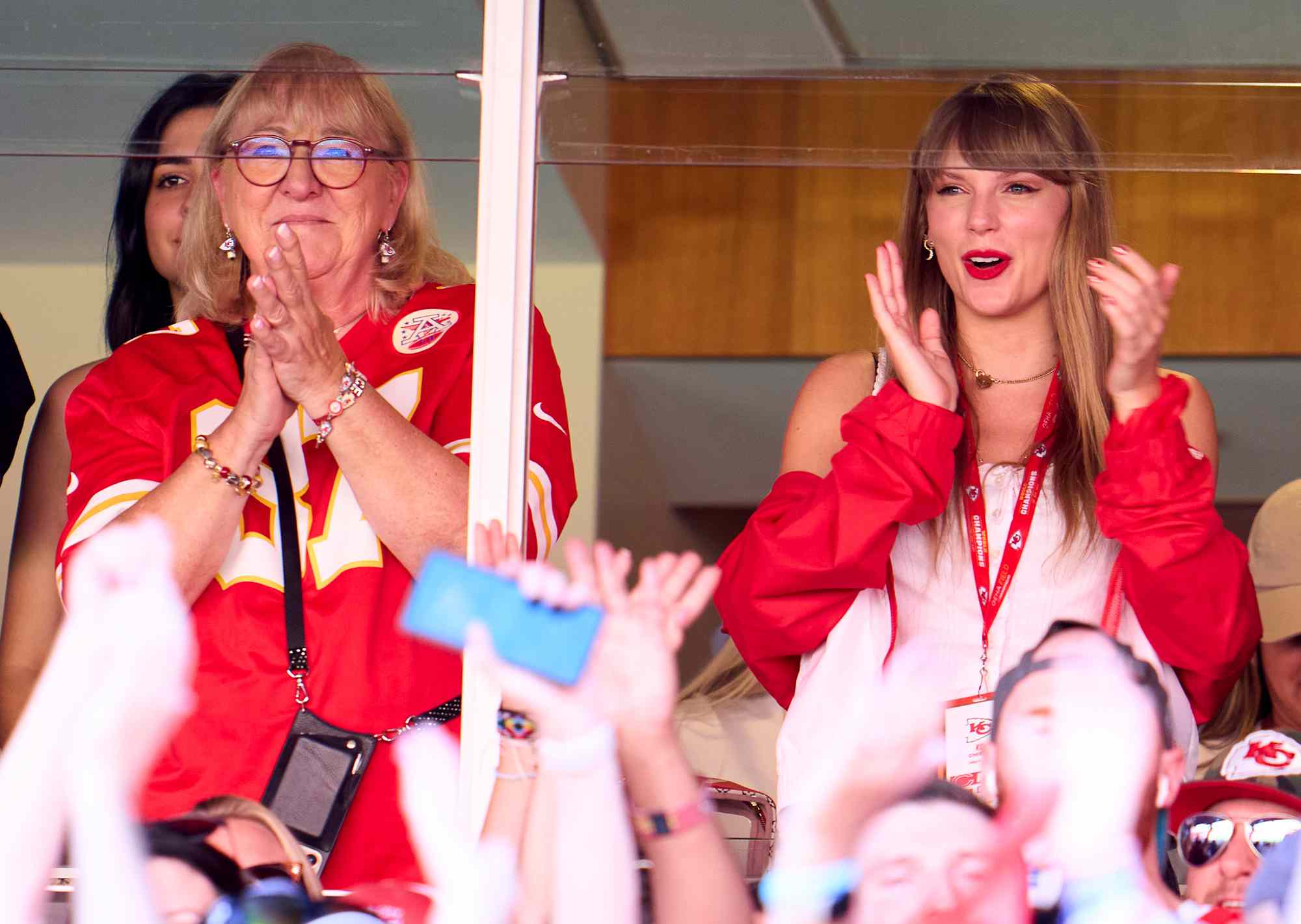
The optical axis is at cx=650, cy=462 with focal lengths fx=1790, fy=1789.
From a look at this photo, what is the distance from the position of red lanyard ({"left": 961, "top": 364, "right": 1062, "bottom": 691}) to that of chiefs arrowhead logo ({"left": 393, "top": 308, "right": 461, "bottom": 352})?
0.65 m

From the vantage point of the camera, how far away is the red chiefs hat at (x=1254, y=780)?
1.79 metres

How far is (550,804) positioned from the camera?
5.12ft

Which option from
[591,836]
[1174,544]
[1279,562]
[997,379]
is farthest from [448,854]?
[1279,562]

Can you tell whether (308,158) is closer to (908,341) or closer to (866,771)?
(908,341)

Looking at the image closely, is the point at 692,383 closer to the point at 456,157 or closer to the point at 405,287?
the point at 405,287

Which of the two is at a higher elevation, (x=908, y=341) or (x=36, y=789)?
(x=908, y=341)

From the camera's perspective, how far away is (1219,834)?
1.73 metres

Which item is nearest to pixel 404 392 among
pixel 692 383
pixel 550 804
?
pixel 550 804

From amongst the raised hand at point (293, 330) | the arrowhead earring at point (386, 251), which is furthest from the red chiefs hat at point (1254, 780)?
the arrowhead earring at point (386, 251)

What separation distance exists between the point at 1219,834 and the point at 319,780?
0.93 meters

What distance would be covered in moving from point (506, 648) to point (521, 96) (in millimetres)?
704

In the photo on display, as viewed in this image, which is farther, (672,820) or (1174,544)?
(1174,544)

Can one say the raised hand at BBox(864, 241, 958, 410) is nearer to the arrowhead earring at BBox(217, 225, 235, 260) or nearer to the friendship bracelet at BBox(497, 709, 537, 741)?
the friendship bracelet at BBox(497, 709, 537, 741)

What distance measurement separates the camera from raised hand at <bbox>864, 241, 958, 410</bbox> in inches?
81.0
